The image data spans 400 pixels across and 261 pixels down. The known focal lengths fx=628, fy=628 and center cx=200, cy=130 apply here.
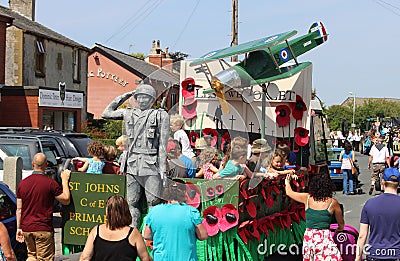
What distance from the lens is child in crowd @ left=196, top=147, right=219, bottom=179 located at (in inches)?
293

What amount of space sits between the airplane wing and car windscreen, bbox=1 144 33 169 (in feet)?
18.2

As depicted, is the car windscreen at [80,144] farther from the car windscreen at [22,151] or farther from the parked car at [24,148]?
the car windscreen at [22,151]

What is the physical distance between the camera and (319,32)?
10641 millimetres

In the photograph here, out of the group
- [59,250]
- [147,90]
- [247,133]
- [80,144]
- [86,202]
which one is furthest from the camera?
[80,144]

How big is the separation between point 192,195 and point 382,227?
6.30ft

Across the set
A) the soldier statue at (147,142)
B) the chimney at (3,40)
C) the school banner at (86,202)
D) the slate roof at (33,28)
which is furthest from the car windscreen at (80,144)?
the slate roof at (33,28)

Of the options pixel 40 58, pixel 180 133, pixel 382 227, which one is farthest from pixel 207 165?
pixel 40 58

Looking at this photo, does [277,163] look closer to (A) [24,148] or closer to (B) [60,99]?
(A) [24,148]

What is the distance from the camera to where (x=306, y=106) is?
10.5 m

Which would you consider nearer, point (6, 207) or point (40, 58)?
point (6, 207)

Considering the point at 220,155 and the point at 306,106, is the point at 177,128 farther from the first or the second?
the point at 306,106

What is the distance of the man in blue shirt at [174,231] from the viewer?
5328 millimetres

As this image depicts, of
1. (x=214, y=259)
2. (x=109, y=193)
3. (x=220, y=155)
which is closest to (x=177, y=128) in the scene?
(x=220, y=155)

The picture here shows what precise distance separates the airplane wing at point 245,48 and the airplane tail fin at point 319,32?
7.22ft
